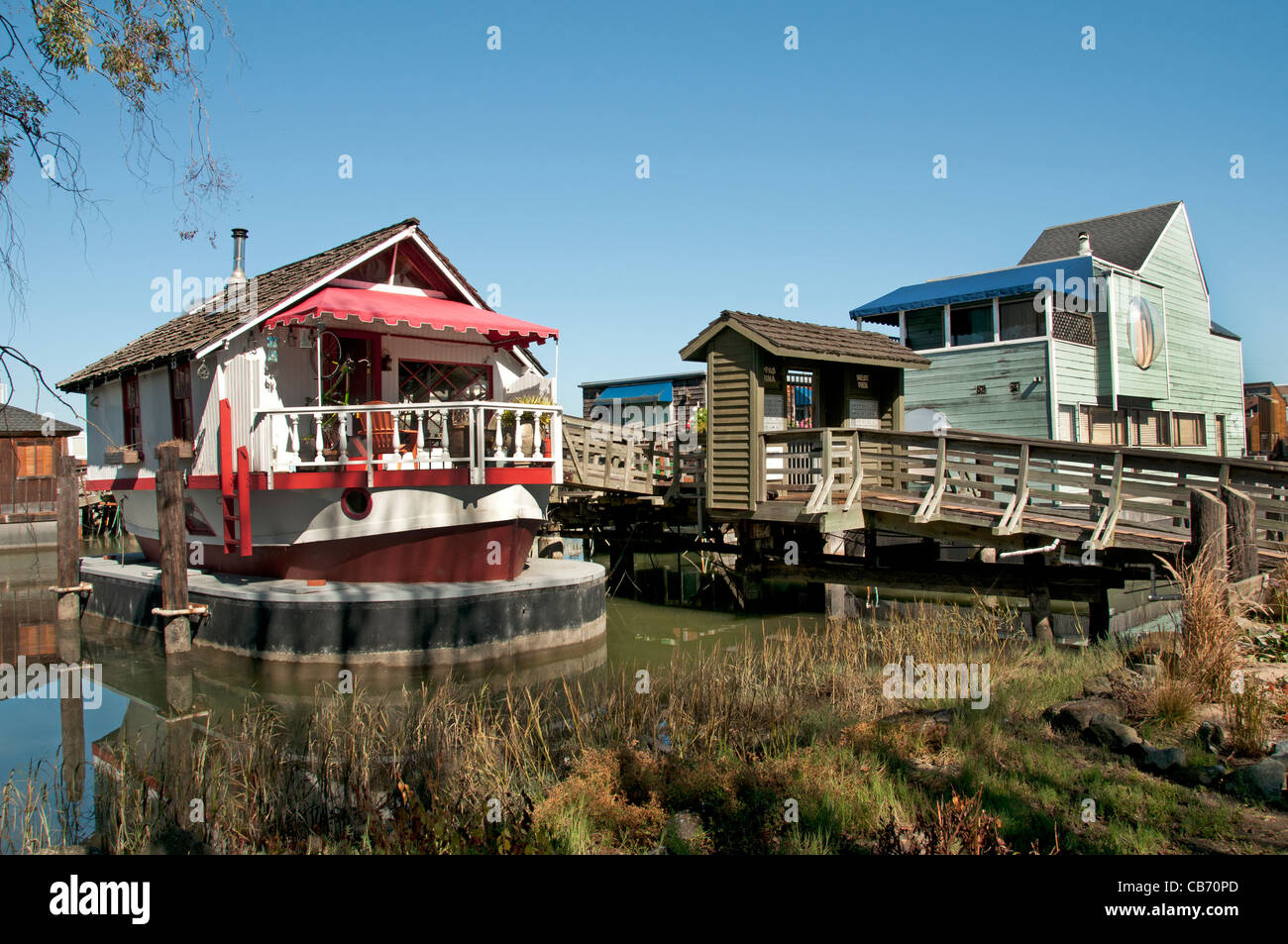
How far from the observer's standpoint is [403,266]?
17344 mm

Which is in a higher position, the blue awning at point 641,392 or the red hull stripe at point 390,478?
the blue awning at point 641,392

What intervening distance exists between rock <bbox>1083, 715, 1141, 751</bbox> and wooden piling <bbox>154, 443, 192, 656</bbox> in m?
12.5

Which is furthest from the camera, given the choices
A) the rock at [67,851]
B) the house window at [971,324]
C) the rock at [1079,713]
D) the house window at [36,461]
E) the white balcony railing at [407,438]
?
the house window at [36,461]

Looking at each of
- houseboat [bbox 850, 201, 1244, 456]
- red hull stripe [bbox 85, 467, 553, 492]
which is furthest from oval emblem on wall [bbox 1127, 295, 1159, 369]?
red hull stripe [bbox 85, 467, 553, 492]

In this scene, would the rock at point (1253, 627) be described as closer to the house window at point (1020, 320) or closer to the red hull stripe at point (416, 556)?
the red hull stripe at point (416, 556)

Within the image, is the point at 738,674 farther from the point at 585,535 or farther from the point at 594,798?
the point at 585,535

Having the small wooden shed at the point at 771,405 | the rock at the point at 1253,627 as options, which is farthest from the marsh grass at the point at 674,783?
the small wooden shed at the point at 771,405

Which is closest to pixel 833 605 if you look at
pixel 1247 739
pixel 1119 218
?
pixel 1247 739

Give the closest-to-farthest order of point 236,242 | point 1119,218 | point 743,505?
point 743,505 → point 236,242 → point 1119,218

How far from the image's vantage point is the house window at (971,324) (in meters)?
24.1

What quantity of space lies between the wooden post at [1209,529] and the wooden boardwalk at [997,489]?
2.96 feet

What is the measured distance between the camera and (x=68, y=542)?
60.6 ft

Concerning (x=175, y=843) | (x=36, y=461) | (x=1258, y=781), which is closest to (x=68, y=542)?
(x=175, y=843)
